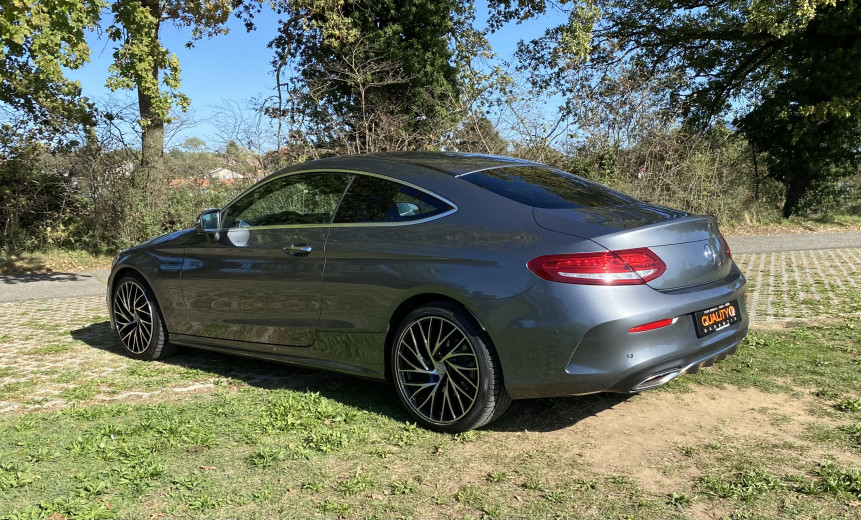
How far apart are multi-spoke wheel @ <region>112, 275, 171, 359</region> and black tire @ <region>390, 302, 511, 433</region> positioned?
2580mm

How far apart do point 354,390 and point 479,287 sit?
1.57m

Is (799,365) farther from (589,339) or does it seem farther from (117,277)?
(117,277)

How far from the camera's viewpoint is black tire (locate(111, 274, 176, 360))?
5.61m

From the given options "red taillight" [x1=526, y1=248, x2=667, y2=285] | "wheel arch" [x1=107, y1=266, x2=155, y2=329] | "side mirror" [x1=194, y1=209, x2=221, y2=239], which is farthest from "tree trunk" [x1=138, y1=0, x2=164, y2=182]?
"red taillight" [x1=526, y1=248, x2=667, y2=285]

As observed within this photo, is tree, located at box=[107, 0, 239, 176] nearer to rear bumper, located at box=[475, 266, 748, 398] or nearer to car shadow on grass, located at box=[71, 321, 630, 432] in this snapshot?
car shadow on grass, located at box=[71, 321, 630, 432]

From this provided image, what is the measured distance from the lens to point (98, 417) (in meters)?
4.23

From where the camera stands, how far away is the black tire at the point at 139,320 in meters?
5.61

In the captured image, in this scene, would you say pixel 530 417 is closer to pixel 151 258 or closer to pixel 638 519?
pixel 638 519

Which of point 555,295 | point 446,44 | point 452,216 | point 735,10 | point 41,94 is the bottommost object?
point 555,295

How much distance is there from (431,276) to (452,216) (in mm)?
375

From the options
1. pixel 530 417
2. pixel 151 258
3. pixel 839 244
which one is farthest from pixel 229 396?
pixel 839 244

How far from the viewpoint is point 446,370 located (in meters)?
3.77

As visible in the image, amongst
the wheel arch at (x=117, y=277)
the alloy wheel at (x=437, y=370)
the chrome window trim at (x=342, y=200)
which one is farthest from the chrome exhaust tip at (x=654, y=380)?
the wheel arch at (x=117, y=277)

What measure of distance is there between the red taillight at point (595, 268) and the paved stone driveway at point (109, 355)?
94.7 inches
